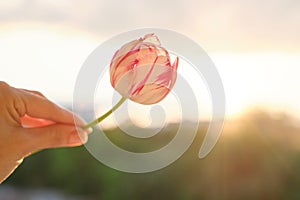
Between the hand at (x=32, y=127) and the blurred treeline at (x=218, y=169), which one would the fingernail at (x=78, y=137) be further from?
the blurred treeline at (x=218, y=169)

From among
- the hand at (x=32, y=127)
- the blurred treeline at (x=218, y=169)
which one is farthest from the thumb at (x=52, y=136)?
the blurred treeline at (x=218, y=169)

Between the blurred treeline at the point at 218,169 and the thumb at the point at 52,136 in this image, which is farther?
the blurred treeline at the point at 218,169

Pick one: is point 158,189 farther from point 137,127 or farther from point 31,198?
point 137,127

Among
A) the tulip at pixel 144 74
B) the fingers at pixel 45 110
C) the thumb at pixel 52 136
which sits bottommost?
the thumb at pixel 52 136

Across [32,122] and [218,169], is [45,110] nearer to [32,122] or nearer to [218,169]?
[32,122]

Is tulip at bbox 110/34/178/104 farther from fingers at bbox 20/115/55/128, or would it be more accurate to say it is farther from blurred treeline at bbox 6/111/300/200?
blurred treeline at bbox 6/111/300/200

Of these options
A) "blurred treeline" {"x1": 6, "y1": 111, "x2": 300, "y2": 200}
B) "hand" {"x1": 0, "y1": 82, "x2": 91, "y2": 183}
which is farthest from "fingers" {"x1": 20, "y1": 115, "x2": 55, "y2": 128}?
"blurred treeline" {"x1": 6, "y1": 111, "x2": 300, "y2": 200}

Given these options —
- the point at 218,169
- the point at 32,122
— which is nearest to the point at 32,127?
the point at 32,122
